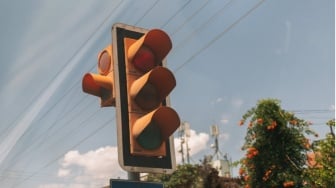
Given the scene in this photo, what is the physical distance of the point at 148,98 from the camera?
4.97 meters

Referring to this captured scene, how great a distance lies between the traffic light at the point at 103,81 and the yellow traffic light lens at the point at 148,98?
30 centimetres

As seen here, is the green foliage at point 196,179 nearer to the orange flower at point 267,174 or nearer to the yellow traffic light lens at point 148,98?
the orange flower at point 267,174

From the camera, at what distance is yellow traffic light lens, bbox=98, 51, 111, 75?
528 centimetres

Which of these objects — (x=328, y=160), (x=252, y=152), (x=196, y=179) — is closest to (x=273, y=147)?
(x=252, y=152)

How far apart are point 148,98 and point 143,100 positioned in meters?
0.06

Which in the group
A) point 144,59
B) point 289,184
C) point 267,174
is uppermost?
point 144,59

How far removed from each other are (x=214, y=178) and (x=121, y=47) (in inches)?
563

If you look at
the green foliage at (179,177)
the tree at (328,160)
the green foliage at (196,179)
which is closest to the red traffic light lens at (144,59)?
the tree at (328,160)

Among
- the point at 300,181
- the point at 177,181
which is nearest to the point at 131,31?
the point at 300,181

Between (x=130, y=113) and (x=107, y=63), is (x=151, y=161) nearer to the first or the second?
(x=130, y=113)

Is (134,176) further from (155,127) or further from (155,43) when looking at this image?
(155,43)

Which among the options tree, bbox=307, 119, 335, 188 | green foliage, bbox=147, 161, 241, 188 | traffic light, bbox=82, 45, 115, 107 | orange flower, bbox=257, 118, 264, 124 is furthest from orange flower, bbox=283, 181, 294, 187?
traffic light, bbox=82, 45, 115, 107

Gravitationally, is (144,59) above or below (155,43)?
below

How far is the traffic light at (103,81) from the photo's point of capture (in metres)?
5.07
